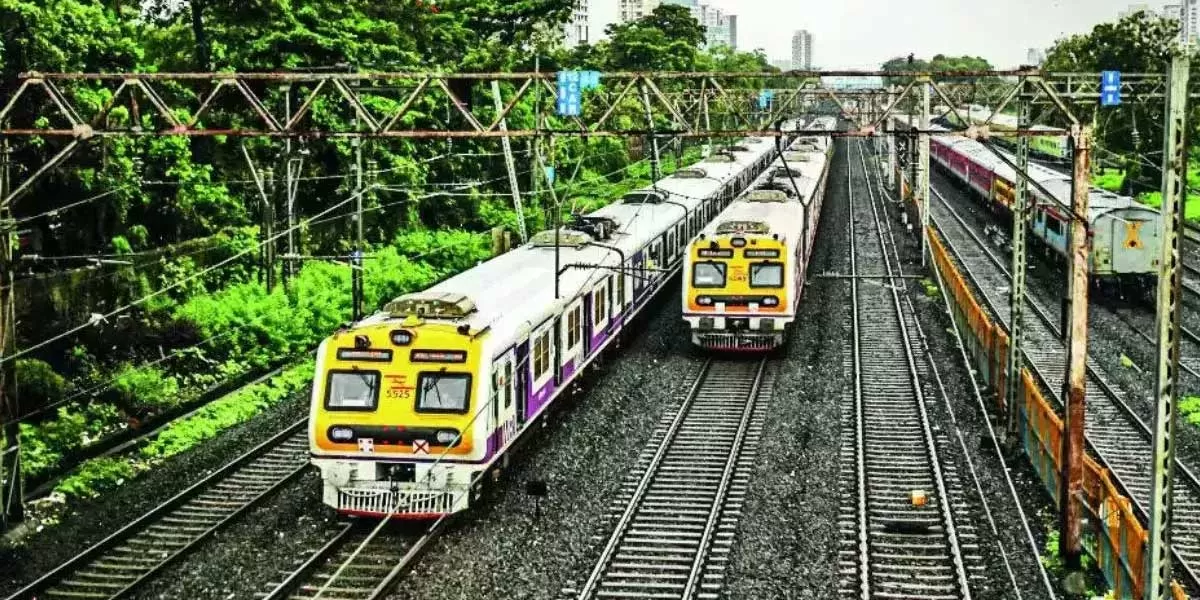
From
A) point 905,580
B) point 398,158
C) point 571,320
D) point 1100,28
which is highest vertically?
point 1100,28

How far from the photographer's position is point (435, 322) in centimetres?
1603

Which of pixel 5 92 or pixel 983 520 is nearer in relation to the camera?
pixel 983 520

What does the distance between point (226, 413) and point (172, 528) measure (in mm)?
5672

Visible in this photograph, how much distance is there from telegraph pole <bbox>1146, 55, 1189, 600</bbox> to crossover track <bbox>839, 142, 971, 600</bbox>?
3762 mm

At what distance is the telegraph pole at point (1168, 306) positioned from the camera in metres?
9.77

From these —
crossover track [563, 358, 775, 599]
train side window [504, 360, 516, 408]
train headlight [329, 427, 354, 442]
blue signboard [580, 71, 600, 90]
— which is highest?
blue signboard [580, 71, 600, 90]

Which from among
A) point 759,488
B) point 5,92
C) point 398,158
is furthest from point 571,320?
point 398,158

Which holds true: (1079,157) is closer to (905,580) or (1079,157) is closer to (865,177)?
(905,580)

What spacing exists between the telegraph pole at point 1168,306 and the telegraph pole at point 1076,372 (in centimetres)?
470

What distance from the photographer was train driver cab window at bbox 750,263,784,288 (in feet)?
82.4

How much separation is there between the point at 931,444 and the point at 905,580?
5.79m

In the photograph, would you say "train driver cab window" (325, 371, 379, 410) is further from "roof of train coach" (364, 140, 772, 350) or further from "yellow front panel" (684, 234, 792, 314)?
"yellow front panel" (684, 234, 792, 314)

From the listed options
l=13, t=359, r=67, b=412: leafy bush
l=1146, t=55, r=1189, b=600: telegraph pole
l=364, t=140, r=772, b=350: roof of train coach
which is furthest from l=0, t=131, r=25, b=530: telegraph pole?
l=1146, t=55, r=1189, b=600: telegraph pole

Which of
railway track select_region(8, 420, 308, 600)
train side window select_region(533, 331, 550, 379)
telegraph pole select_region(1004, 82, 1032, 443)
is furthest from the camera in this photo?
telegraph pole select_region(1004, 82, 1032, 443)
